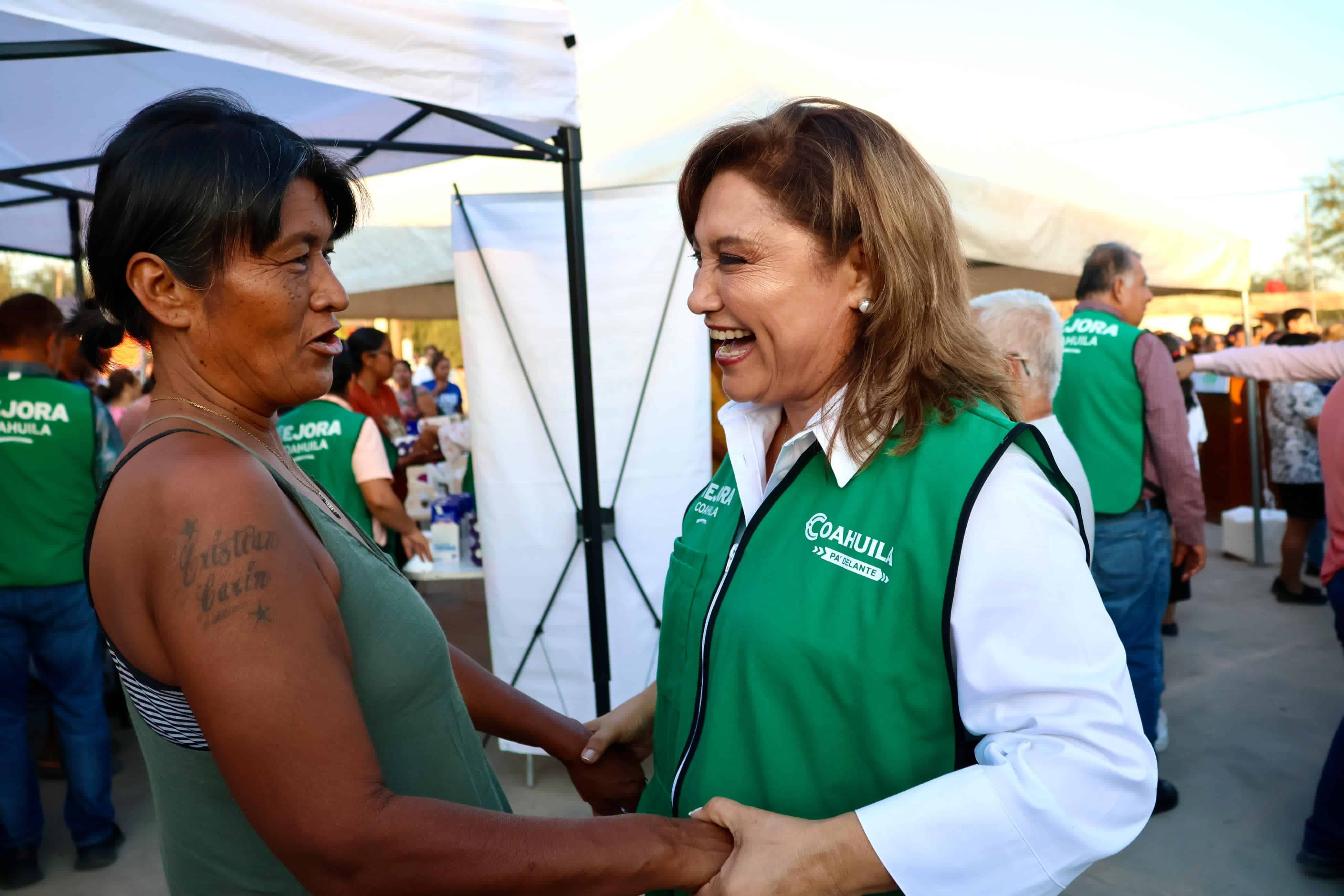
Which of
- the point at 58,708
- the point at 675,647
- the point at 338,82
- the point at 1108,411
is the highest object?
the point at 338,82

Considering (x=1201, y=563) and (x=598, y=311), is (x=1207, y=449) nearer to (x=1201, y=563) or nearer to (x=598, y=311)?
(x=1201, y=563)

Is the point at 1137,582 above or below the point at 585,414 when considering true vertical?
below

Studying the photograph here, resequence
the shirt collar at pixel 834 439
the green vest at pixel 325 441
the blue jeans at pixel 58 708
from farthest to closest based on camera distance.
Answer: the green vest at pixel 325 441 < the blue jeans at pixel 58 708 < the shirt collar at pixel 834 439

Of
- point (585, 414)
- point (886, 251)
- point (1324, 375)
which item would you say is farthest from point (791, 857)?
point (1324, 375)

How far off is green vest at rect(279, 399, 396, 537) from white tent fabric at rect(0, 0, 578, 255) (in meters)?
1.24

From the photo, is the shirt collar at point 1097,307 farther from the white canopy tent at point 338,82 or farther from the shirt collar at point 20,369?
the shirt collar at point 20,369

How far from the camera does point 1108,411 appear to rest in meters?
3.75

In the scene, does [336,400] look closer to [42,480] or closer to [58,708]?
[42,480]

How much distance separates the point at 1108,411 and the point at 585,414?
7.02 ft

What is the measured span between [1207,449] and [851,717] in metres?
10.2

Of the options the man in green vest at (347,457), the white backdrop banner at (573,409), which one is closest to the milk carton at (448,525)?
the man in green vest at (347,457)

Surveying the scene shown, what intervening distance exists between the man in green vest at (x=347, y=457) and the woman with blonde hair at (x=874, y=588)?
2932mm

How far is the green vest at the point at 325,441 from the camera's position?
13.2 feet

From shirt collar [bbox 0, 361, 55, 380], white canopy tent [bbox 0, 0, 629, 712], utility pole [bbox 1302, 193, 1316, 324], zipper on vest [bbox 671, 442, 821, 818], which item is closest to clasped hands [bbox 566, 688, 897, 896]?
zipper on vest [bbox 671, 442, 821, 818]
